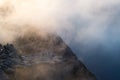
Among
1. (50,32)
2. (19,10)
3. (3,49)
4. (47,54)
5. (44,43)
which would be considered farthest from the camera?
(19,10)

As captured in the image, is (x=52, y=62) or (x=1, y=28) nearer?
(x=52, y=62)

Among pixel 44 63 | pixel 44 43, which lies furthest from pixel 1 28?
pixel 44 63

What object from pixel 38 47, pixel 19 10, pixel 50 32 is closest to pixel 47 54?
pixel 38 47

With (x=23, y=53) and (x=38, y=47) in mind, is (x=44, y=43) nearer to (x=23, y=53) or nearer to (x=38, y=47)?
(x=38, y=47)

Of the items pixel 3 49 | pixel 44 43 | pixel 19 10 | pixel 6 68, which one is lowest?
pixel 6 68

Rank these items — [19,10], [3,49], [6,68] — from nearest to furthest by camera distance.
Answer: [6,68] < [3,49] < [19,10]

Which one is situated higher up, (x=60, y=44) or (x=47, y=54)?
(x=60, y=44)
